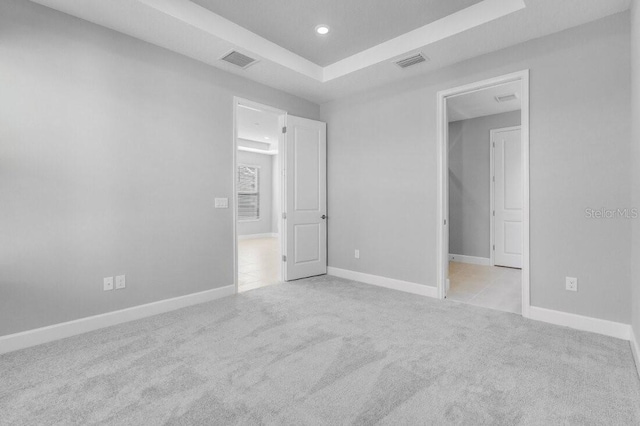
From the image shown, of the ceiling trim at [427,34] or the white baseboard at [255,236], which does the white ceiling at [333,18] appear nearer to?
the ceiling trim at [427,34]

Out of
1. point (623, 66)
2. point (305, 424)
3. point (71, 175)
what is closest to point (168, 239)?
point (71, 175)

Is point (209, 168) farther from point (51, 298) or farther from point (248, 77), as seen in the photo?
point (51, 298)

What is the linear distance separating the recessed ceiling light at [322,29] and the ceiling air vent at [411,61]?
84cm

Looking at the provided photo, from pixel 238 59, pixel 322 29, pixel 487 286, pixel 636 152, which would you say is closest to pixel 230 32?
pixel 238 59

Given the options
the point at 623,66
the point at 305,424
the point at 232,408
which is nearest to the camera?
the point at 305,424

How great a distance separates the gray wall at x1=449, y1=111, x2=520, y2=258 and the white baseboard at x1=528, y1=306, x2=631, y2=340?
2.99m

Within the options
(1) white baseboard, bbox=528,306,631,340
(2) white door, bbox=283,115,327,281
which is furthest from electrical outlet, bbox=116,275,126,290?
(1) white baseboard, bbox=528,306,631,340

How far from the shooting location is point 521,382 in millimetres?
1926

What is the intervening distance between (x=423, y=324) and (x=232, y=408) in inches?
72.6

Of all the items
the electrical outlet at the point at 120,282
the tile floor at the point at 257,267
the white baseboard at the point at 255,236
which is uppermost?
the electrical outlet at the point at 120,282

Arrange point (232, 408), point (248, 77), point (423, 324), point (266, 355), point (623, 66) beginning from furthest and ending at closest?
point (248, 77), point (423, 324), point (623, 66), point (266, 355), point (232, 408)

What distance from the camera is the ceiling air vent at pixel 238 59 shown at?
3.29 metres

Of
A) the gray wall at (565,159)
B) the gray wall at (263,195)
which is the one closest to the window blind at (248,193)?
the gray wall at (263,195)

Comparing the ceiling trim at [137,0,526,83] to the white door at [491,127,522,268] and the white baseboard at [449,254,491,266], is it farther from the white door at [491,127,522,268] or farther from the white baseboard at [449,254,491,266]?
the white baseboard at [449,254,491,266]
